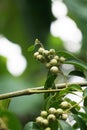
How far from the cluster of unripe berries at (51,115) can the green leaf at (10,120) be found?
0.46 ft

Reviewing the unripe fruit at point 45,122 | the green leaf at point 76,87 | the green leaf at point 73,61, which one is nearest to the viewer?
the unripe fruit at point 45,122

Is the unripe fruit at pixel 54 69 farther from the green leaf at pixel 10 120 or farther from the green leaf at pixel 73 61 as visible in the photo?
the green leaf at pixel 10 120

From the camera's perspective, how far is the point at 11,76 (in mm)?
3016

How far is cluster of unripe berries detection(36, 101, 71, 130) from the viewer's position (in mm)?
1435

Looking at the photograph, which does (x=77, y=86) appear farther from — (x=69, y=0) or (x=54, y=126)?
(x=69, y=0)

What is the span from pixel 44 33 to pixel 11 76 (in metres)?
0.38

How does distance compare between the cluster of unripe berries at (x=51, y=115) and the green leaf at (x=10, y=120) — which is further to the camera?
the green leaf at (x=10, y=120)

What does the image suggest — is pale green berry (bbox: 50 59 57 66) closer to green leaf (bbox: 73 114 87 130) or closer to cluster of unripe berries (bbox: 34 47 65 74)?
cluster of unripe berries (bbox: 34 47 65 74)

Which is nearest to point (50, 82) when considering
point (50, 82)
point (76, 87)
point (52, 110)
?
point (50, 82)

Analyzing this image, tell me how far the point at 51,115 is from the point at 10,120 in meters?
0.19

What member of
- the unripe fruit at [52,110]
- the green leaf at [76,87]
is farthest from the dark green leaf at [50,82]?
the unripe fruit at [52,110]

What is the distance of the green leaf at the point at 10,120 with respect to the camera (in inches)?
61.9

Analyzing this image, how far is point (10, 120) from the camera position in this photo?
1.59m

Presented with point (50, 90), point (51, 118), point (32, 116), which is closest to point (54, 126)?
point (51, 118)
